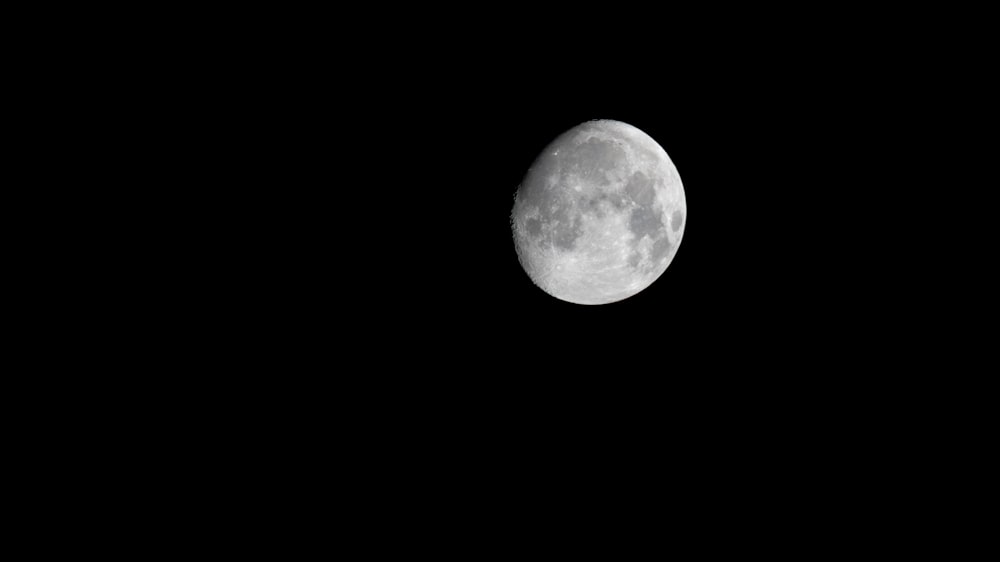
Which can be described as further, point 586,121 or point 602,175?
point 586,121

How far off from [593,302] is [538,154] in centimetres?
92

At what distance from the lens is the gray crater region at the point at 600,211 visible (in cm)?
309

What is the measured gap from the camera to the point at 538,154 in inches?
132

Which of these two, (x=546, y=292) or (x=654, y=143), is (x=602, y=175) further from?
(x=546, y=292)

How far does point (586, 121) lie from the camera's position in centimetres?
336

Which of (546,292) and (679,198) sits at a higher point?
(679,198)

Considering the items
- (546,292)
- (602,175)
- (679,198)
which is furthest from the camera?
(546,292)

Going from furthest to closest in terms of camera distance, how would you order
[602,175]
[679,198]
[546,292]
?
1. [546,292]
2. [679,198]
3. [602,175]

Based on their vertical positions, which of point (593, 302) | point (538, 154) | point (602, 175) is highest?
point (538, 154)

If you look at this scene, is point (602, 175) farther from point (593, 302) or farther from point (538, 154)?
point (593, 302)

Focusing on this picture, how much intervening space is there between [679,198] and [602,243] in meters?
0.58

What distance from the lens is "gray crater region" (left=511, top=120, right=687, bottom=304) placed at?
309 centimetres

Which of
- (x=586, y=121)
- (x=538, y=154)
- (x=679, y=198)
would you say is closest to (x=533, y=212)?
(x=538, y=154)

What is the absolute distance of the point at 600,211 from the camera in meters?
3.07
